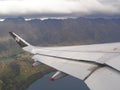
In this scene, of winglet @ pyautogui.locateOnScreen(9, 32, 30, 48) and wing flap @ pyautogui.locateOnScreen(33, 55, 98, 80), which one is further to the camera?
winglet @ pyautogui.locateOnScreen(9, 32, 30, 48)

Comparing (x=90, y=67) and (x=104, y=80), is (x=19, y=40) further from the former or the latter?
(x=104, y=80)

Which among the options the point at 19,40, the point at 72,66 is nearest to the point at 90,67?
the point at 72,66

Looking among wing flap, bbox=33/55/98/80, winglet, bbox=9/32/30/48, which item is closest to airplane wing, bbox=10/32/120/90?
wing flap, bbox=33/55/98/80

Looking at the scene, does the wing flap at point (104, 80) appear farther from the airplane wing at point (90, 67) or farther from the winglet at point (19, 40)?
the winglet at point (19, 40)

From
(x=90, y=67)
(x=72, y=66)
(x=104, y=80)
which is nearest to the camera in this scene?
(x=104, y=80)

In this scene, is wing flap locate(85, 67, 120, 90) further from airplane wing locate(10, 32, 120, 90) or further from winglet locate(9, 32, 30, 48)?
winglet locate(9, 32, 30, 48)

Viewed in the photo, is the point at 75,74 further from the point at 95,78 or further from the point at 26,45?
the point at 26,45

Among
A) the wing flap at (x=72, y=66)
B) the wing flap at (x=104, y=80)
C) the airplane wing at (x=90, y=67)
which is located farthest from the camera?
the wing flap at (x=72, y=66)

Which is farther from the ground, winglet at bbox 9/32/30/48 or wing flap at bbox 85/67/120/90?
wing flap at bbox 85/67/120/90

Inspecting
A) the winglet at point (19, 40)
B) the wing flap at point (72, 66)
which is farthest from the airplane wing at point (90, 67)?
the winglet at point (19, 40)

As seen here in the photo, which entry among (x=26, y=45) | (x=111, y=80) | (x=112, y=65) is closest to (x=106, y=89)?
(x=111, y=80)

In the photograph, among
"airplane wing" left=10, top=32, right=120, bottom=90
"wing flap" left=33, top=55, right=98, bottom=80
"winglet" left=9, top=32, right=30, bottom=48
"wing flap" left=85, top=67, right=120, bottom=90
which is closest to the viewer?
"wing flap" left=85, top=67, right=120, bottom=90
